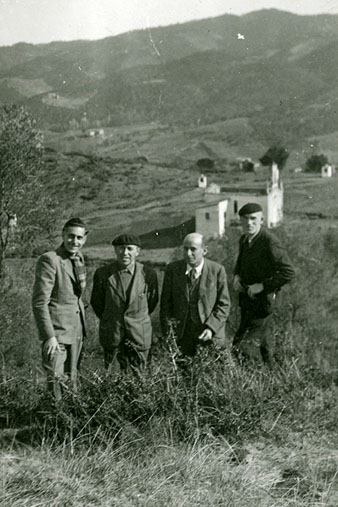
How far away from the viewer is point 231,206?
→ 146 ft

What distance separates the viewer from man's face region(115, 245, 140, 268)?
14.3ft

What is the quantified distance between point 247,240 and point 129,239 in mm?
1054

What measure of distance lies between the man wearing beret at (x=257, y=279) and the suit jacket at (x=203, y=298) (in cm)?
31

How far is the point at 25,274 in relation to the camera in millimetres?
20000

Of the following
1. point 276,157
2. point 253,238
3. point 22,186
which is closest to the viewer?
point 253,238

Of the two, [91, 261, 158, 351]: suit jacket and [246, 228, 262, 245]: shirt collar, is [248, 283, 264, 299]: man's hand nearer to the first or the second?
[246, 228, 262, 245]: shirt collar

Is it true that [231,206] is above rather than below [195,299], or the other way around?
above

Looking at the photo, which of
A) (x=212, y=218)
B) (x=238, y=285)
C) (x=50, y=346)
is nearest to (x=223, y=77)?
(x=212, y=218)

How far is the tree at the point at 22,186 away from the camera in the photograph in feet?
62.3

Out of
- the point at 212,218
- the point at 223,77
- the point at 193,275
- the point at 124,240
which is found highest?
the point at 223,77

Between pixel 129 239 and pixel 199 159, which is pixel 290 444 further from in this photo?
→ pixel 199 159

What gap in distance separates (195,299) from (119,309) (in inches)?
23.2

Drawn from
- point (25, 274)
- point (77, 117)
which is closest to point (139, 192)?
point (77, 117)

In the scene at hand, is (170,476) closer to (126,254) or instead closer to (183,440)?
(183,440)
